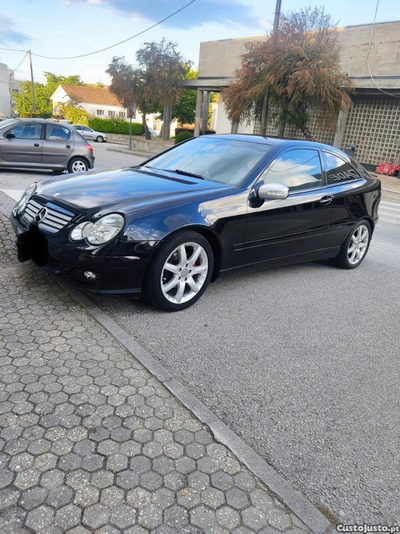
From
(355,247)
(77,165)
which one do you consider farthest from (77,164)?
(355,247)

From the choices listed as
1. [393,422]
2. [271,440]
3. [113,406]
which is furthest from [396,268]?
[113,406]

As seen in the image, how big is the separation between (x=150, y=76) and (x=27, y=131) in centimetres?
2771

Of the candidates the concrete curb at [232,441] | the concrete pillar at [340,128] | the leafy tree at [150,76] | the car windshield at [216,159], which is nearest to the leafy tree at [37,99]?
the leafy tree at [150,76]

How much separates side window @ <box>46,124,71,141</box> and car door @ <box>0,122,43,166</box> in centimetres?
21

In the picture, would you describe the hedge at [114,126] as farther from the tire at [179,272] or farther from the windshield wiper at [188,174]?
the tire at [179,272]

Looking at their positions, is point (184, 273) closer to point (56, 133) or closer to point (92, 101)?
point (56, 133)

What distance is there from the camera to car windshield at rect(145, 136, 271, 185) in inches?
180

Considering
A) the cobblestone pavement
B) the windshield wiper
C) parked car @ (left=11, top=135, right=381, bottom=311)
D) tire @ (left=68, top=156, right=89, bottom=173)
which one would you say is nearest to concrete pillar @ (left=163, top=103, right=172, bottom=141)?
tire @ (left=68, top=156, right=89, bottom=173)

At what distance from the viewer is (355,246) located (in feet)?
19.9

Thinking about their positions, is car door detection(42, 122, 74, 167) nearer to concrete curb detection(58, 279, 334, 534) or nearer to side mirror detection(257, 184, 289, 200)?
side mirror detection(257, 184, 289, 200)

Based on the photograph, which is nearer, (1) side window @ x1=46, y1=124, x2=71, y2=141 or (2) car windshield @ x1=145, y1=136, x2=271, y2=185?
(2) car windshield @ x1=145, y1=136, x2=271, y2=185

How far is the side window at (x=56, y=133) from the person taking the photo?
38.5 feet

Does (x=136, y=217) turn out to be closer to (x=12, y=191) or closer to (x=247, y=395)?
(x=247, y=395)

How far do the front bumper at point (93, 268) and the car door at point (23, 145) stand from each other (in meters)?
8.47
